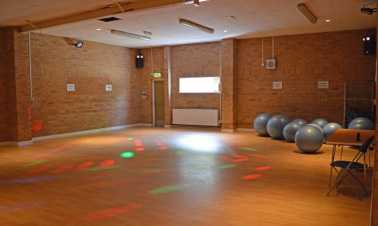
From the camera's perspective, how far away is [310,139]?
7.21 m

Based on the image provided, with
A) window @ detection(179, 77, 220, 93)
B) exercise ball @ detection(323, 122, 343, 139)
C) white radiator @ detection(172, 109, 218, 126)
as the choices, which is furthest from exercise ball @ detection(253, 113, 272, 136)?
window @ detection(179, 77, 220, 93)

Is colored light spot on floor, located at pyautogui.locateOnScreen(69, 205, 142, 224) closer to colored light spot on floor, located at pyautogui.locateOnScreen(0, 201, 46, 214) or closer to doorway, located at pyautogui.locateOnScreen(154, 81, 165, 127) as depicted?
colored light spot on floor, located at pyautogui.locateOnScreen(0, 201, 46, 214)

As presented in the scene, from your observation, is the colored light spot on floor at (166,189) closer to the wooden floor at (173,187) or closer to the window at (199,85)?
the wooden floor at (173,187)

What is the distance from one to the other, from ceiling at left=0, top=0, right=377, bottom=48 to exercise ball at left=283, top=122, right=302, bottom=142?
280cm

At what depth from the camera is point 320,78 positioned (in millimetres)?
10250

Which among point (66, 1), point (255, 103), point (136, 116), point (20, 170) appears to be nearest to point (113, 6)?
point (66, 1)

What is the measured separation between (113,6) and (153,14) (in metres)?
1.05

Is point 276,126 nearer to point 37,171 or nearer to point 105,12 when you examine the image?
point 105,12

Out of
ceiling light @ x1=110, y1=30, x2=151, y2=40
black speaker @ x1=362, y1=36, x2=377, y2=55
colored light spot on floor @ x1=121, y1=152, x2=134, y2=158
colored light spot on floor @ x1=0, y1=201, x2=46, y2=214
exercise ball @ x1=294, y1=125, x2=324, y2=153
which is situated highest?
ceiling light @ x1=110, y1=30, x2=151, y2=40

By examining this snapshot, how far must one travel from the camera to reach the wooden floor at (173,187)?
12.5 feet

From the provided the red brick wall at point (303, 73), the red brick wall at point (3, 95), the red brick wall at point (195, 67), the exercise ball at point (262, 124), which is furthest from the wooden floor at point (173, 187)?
the red brick wall at point (195, 67)

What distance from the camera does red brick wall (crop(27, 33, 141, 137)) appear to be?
9.84m

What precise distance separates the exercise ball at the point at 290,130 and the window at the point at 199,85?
157 inches

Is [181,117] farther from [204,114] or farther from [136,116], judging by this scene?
[136,116]
